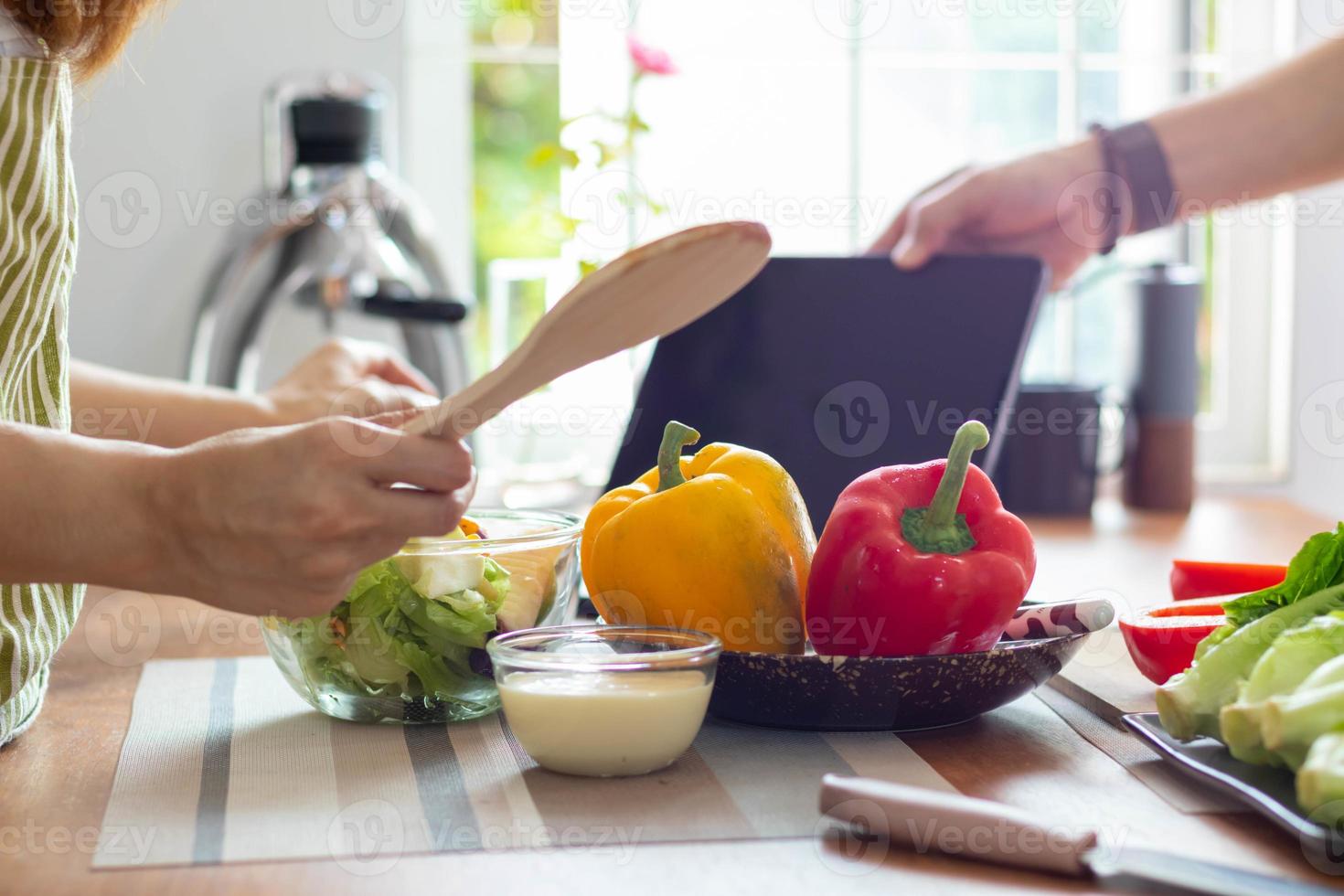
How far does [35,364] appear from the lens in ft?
2.38

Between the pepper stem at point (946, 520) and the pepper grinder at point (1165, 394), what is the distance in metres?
1.06

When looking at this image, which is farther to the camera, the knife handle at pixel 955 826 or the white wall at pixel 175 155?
the white wall at pixel 175 155

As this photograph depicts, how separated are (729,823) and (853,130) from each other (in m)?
1.58

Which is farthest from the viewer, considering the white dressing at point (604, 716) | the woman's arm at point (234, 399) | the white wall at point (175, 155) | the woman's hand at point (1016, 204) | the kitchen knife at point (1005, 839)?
the white wall at point (175, 155)

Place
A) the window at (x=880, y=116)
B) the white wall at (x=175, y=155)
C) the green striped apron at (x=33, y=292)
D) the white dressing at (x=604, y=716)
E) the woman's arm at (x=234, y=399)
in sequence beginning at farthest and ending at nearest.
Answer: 1. the window at (x=880, y=116)
2. the white wall at (x=175, y=155)
3. the woman's arm at (x=234, y=399)
4. the green striped apron at (x=33, y=292)
5. the white dressing at (x=604, y=716)

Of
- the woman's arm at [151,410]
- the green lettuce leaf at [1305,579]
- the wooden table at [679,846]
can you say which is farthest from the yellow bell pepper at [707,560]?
the woman's arm at [151,410]

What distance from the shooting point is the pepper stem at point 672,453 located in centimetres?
70

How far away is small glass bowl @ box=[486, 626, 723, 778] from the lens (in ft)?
1.91

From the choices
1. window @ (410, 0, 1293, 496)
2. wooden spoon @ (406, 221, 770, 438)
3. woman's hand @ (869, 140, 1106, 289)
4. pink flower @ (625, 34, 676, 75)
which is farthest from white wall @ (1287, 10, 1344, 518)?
wooden spoon @ (406, 221, 770, 438)

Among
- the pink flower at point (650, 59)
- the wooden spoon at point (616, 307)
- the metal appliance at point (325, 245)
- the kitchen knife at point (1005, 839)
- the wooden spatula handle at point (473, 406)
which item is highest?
the pink flower at point (650, 59)

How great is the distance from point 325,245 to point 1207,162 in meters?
1.01

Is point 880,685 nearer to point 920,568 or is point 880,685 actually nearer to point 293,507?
point 920,568

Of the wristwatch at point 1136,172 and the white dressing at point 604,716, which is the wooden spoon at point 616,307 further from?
the wristwatch at point 1136,172

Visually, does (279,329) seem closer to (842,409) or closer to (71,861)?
(842,409)
